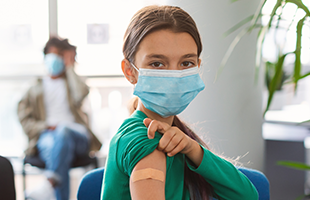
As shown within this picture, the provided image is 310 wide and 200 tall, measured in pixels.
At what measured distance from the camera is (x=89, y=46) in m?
3.46

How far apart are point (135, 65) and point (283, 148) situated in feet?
8.05

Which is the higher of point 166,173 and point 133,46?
point 133,46

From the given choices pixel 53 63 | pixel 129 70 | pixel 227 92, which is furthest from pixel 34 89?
pixel 129 70

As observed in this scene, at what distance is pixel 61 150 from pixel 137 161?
6.94 feet

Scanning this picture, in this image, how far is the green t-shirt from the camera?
667 mm

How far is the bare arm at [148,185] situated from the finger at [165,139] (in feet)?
0.09

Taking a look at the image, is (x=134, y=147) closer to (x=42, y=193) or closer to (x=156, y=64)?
(x=156, y=64)

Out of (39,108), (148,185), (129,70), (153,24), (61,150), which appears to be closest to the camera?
(148,185)

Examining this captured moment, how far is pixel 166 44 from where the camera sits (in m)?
0.74

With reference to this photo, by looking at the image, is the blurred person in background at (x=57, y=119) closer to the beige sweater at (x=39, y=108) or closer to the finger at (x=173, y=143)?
the beige sweater at (x=39, y=108)

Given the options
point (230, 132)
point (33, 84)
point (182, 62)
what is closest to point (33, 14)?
point (33, 84)

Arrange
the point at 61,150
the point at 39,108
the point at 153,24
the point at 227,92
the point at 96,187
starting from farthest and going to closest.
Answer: the point at 39,108 < the point at 61,150 < the point at 227,92 < the point at 96,187 < the point at 153,24

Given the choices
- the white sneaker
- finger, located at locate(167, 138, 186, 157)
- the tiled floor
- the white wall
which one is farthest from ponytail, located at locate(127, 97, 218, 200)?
the tiled floor

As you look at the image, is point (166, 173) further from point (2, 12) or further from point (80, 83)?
point (2, 12)
